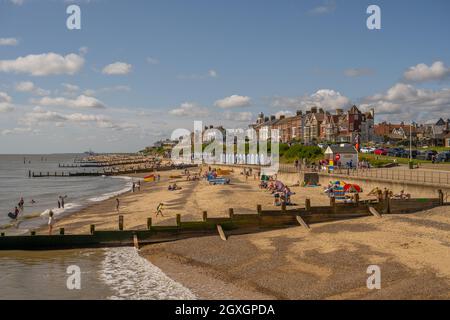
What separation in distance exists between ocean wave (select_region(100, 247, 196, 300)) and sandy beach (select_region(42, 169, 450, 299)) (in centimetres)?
50

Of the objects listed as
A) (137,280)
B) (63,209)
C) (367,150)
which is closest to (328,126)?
(367,150)

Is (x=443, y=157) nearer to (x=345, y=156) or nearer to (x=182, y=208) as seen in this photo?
(x=345, y=156)

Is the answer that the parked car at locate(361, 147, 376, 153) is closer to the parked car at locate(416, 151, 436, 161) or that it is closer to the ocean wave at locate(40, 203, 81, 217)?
the parked car at locate(416, 151, 436, 161)

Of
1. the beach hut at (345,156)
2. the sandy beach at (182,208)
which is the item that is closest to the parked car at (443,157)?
the beach hut at (345,156)

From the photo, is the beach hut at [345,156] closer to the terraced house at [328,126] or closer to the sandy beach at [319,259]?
the sandy beach at [319,259]

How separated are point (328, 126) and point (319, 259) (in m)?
102

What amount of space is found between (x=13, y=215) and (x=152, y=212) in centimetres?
1327

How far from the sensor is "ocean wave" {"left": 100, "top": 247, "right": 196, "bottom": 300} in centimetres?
1586

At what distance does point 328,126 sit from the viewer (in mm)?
116500

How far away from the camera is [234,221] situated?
24438 millimetres

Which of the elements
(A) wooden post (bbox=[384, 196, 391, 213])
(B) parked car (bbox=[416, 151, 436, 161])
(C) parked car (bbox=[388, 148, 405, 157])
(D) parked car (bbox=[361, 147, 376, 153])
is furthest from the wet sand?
(D) parked car (bbox=[361, 147, 376, 153])
